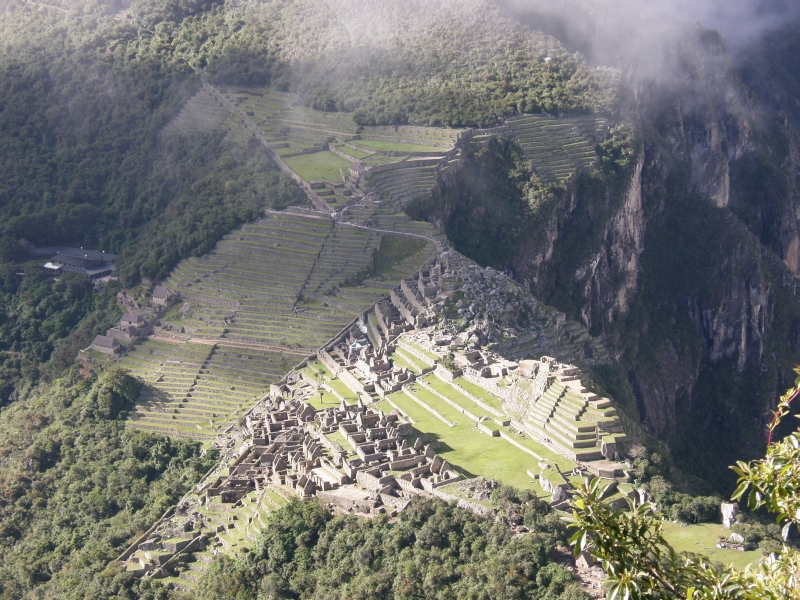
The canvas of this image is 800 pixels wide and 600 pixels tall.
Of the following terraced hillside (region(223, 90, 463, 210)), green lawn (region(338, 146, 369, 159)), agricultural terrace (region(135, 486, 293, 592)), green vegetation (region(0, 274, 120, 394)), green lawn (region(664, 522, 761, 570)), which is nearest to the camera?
green lawn (region(664, 522, 761, 570))

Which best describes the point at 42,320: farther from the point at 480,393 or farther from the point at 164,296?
the point at 480,393

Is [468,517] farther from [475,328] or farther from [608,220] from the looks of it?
[608,220]

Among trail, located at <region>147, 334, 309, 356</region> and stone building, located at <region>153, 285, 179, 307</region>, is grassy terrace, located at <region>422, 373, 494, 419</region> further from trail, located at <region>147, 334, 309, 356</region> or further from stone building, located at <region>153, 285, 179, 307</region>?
stone building, located at <region>153, 285, 179, 307</region>

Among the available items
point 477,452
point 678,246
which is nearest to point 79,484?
point 477,452

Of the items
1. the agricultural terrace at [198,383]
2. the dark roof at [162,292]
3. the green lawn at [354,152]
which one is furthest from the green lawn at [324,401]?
the green lawn at [354,152]

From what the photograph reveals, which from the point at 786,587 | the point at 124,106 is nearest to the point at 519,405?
the point at 786,587

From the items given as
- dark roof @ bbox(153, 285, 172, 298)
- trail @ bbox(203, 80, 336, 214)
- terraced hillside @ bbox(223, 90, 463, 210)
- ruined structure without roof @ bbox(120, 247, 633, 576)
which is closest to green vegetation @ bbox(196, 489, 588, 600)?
ruined structure without roof @ bbox(120, 247, 633, 576)

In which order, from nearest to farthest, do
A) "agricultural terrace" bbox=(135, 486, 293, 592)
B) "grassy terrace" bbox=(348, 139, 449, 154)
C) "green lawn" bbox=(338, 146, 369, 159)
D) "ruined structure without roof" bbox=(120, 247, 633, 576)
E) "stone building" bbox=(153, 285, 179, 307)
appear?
"ruined structure without roof" bbox=(120, 247, 633, 576) → "agricultural terrace" bbox=(135, 486, 293, 592) → "stone building" bbox=(153, 285, 179, 307) → "green lawn" bbox=(338, 146, 369, 159) → "grassy terrace" bbox=(348, 139, 449, 154)
